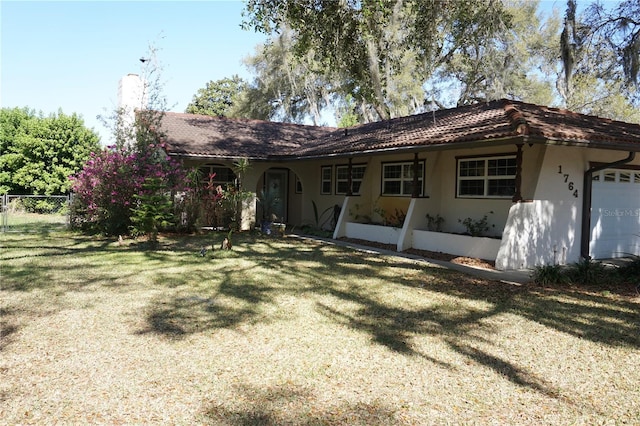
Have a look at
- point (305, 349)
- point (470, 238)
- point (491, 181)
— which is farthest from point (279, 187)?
point (305, 349)

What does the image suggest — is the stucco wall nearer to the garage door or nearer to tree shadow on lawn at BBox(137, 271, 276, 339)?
the garage door

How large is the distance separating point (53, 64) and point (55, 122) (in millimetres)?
12778

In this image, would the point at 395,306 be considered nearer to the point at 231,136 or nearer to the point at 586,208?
the point at 586,208

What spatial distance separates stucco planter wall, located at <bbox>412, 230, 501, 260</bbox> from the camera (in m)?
10.1

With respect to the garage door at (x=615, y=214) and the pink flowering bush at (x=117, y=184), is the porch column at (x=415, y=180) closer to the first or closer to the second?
the garage door at (x=615, y=214)

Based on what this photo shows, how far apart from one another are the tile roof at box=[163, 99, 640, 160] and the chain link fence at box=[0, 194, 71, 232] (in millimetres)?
4910

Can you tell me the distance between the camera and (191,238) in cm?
1336

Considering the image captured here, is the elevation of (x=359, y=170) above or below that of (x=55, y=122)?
below

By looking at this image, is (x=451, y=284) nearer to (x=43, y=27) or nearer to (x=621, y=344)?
(x=621, y=344)

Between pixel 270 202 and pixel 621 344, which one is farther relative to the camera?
pixel 270 202

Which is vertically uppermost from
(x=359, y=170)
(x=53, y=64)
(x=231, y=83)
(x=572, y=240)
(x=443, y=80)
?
(x=231, y=83)

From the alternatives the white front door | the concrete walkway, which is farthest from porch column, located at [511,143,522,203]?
the white front door

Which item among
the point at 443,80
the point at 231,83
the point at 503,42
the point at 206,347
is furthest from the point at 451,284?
the point at 231,83

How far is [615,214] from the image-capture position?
11.0 m
